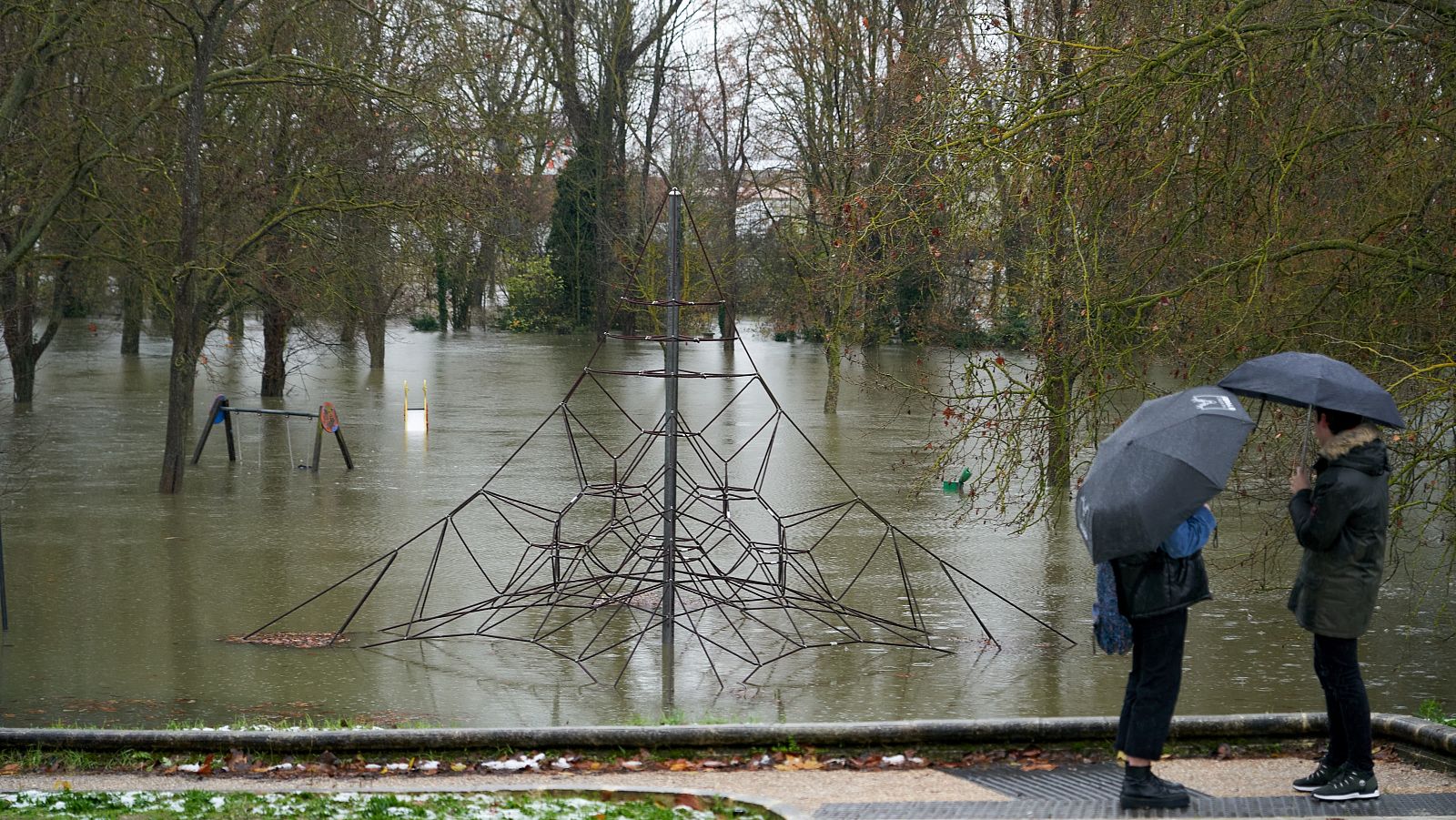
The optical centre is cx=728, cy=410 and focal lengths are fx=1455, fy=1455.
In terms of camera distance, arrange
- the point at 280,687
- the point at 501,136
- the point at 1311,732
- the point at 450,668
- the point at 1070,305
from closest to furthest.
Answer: the point at 1311,732
the point at 280,687
the point at 450,668
the point at 1070,305
the point at 501,136

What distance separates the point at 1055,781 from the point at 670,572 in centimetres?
444

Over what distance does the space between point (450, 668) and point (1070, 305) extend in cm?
527

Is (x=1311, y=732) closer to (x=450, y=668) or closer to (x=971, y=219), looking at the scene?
(x=971, y=219)

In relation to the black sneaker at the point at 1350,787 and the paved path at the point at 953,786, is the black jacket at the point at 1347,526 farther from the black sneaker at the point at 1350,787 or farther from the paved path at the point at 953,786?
the paved path at the point at 953,786

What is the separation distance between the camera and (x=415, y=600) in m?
12.2

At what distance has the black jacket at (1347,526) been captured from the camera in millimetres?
5520

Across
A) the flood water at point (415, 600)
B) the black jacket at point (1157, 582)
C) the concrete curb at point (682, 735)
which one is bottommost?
the flood water at point (415, 600)

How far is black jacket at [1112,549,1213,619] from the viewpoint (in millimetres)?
5344

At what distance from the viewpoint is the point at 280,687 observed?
951cm

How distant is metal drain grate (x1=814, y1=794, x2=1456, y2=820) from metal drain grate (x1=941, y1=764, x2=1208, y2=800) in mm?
130

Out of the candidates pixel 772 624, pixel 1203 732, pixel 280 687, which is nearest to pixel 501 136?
pixel 772 624

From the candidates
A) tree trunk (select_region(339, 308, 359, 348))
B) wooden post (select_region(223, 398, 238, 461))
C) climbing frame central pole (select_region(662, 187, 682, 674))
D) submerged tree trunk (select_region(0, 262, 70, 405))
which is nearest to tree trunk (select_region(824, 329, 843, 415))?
tree trunk (select_region(339, 308, 359, 348))

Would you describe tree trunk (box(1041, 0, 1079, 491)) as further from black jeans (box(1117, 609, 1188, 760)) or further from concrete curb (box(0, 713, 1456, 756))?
black jeans (box(1117, 609, 1188, 760))

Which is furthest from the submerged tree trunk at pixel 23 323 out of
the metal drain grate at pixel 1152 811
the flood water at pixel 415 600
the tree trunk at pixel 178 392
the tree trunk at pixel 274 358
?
the metal drain grate at pixel 1152 811
